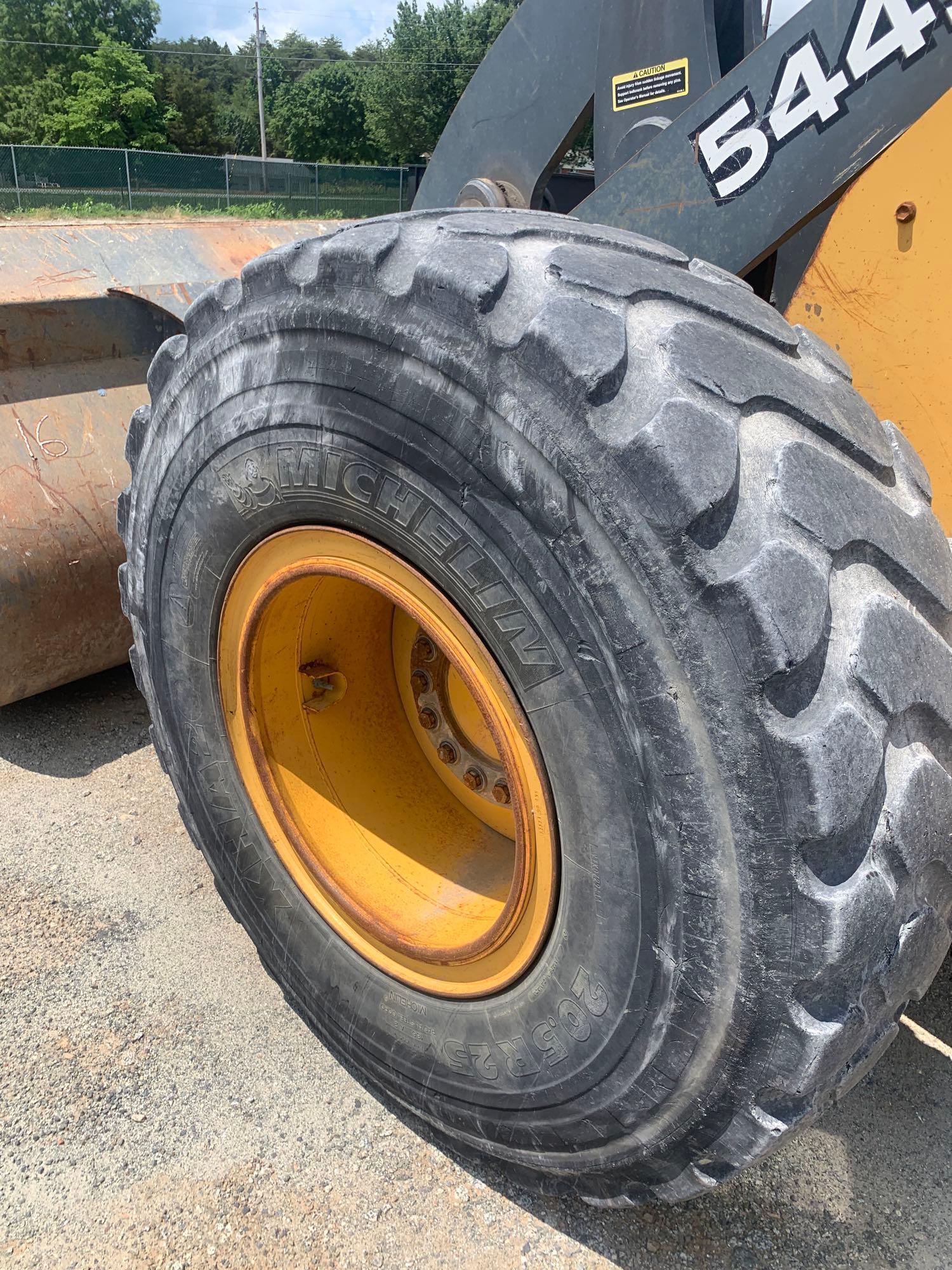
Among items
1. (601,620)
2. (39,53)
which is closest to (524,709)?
(601,620)

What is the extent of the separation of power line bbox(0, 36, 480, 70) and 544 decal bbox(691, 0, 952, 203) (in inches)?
1759

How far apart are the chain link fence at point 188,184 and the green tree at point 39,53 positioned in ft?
51.8

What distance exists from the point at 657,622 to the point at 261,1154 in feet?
4.53

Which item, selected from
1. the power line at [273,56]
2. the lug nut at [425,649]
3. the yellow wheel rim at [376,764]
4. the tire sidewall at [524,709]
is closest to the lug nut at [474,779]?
the yellow wheel rim at [376,764]

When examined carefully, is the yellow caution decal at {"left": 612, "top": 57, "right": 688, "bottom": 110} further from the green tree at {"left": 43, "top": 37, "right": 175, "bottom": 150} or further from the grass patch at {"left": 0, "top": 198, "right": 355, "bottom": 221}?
the green tree at {"left": 43, "top": 37, "right": 175, "bottom": 150}

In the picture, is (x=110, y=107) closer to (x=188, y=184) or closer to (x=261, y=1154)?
(x=188, y=184)

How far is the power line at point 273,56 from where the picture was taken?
148 feet

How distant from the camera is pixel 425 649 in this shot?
6.93ft

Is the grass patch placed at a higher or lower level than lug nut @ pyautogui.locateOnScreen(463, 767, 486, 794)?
higher

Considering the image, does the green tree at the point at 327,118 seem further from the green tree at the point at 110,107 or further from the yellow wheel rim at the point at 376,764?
the yellow wheel rim at the point at 376,764

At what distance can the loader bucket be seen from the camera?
289 cm

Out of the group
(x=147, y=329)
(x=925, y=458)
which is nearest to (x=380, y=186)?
(x=147, y=329)

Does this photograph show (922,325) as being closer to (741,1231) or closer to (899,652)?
(899,652)

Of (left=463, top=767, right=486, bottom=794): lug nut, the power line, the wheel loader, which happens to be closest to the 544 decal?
the wheel loader
